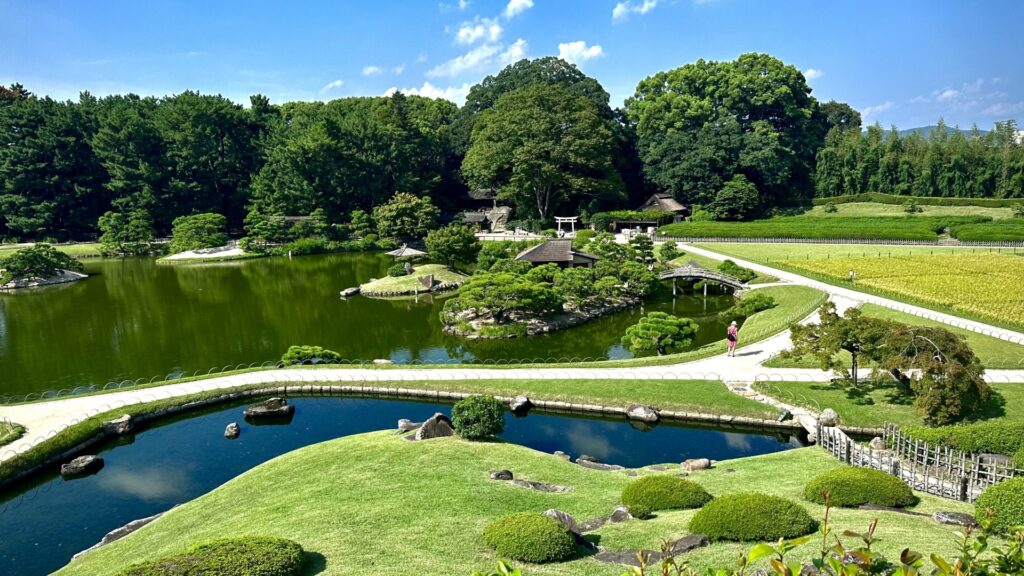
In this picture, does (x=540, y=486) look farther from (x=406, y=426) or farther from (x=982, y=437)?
(x=982, y=437)

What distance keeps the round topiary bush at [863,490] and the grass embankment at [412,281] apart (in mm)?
33253

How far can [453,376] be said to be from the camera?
2223 cm

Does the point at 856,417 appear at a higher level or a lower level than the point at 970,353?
lower

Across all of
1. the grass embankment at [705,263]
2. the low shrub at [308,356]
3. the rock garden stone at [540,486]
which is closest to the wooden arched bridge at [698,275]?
the grass embankment at [705,263]

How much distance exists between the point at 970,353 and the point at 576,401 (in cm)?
1098

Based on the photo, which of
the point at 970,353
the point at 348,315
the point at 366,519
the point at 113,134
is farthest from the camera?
the point at 113,134

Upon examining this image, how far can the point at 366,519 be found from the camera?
35.2 ft

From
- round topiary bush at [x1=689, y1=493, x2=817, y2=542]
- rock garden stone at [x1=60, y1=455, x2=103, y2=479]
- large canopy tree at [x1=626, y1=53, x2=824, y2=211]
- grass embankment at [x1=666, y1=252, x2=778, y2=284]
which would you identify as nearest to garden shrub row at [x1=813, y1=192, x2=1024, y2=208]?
large canopy tree at [x1=626, y1=53, x2=824, y2=211]

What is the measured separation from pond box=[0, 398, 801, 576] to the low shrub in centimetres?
362

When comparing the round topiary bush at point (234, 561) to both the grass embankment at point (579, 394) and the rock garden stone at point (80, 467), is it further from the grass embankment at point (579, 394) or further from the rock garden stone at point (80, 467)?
the grass embankment at point (579, 394)

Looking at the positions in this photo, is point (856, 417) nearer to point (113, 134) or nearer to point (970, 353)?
point (970, 353)

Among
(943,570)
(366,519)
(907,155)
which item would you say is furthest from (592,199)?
(943,570)

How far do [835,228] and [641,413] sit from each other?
143 feet

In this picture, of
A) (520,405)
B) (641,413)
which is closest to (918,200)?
(641,413)
